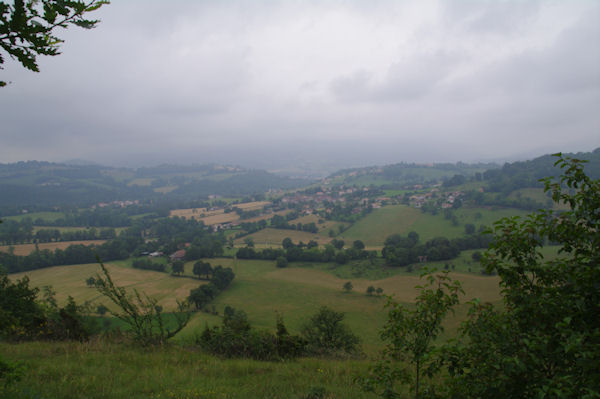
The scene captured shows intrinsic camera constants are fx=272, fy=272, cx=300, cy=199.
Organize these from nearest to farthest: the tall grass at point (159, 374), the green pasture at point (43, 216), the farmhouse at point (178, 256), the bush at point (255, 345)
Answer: the tall grass at point (159, 374) < the bush at point (255, 345) < the farmhouse at point (178, 256) < the green pasture at point (43, 216)

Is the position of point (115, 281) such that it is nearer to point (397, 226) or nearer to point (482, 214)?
point (397, 226)

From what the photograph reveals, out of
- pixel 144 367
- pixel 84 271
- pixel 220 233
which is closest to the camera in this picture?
pixel 144 367

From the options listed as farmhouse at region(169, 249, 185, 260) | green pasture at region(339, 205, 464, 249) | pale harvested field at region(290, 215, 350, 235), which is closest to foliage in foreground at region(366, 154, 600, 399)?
farmhouse at region(169, 249, 185, 260)

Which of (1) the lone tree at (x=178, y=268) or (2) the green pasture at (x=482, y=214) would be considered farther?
(2) the green pasture at (x=482, y=214)

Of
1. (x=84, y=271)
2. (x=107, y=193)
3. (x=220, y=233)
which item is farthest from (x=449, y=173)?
(x=107, y=193)

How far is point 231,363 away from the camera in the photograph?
746 centimetres

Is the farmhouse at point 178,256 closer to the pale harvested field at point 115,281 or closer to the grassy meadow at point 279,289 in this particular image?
the grassy meadow at point 279,289

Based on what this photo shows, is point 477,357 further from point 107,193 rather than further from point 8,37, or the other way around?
point 107,193

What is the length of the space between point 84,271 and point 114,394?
58382 mm

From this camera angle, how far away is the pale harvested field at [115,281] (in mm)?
37375

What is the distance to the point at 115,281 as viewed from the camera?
141ft

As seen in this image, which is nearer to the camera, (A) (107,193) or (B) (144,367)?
(B) (144,367)

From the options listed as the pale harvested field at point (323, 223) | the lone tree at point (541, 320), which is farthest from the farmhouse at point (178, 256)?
the lone tree at point (541, 320)

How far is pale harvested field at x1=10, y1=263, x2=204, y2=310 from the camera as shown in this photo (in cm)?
3738
